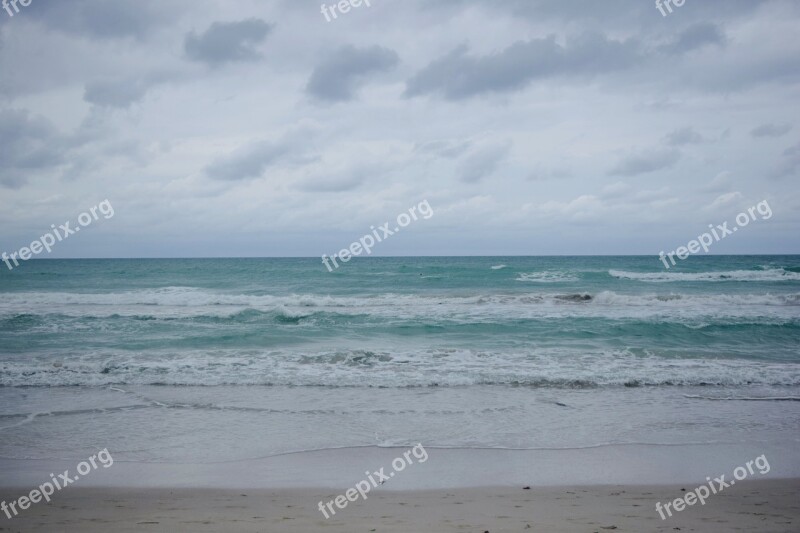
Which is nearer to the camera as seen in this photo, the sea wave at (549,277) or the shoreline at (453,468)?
the shoreline at (453,468)

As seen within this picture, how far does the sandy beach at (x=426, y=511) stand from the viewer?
4.62 meters

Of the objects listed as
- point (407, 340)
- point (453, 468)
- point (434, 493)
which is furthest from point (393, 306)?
point (434, 493)

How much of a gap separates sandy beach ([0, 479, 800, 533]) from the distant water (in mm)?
1564

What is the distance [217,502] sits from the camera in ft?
17.5

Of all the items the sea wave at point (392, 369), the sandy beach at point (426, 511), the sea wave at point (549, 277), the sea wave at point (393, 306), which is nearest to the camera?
the sandy beach at point (426, 511)

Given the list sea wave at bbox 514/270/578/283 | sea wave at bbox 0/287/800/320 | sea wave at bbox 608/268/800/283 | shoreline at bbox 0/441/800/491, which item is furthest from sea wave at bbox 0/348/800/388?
sea wave at bbox 608/268/800/283

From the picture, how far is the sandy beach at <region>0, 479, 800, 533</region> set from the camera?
15.1ft

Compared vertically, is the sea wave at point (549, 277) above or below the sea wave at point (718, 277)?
above

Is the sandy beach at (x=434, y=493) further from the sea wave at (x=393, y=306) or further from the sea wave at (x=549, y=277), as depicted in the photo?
the sea wave at (x=549, y=277)

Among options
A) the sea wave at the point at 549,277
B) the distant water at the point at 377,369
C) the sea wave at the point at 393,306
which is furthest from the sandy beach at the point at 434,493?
the sea wave at the point at 549,277

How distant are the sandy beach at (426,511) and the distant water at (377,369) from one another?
1564 mm

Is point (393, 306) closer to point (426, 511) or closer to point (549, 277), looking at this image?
point (426, 511)

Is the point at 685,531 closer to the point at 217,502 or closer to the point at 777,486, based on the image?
the point at 777,486

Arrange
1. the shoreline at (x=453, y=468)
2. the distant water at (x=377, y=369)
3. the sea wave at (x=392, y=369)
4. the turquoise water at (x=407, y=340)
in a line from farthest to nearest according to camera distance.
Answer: the turquoise water at (x=407, y=340) < the sea wave at (x=392, y=369) < the distant water at (x=377, y=369) < the shoreline at (x=453, y=468)
